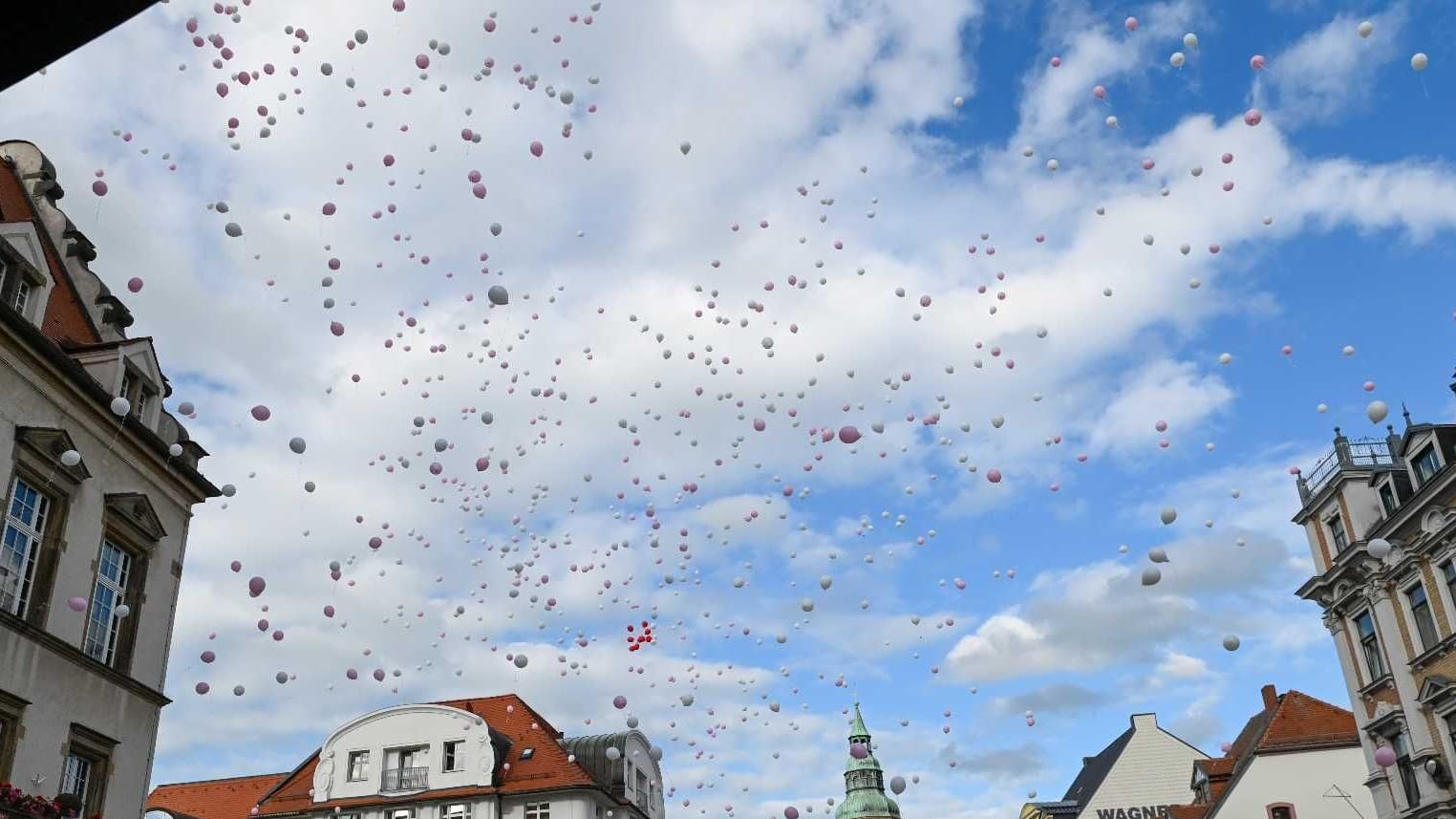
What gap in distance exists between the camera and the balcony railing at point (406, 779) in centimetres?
3981

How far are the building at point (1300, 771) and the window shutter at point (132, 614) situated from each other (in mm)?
35931

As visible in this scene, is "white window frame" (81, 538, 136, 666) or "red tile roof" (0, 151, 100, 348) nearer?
"white window frame" (81, 538, 136, 666)

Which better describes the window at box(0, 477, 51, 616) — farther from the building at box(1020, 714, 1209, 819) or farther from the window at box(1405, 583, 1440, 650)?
the building at box(1020, 714, 1209, 819)

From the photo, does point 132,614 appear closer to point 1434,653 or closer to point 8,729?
point 8,729

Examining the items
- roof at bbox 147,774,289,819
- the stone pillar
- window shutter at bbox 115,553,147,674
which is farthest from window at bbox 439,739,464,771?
the stone pillar

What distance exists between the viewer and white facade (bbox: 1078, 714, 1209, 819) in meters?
58.2

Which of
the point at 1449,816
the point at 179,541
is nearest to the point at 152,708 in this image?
the point at 179,541

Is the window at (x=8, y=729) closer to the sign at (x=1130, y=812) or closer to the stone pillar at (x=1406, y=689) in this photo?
the stone pillar at (x=1406, y=689)

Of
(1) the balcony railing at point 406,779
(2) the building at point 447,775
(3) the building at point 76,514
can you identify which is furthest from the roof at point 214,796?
(3) the building at point 76,514

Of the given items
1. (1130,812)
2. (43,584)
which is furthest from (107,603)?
(1130,812)

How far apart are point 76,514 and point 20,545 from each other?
50.4 inches

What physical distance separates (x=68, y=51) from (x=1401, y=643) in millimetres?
29477

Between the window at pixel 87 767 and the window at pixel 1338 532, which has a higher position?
the window at pixel 1338 532

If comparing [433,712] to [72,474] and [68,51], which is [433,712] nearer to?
[72,474]
